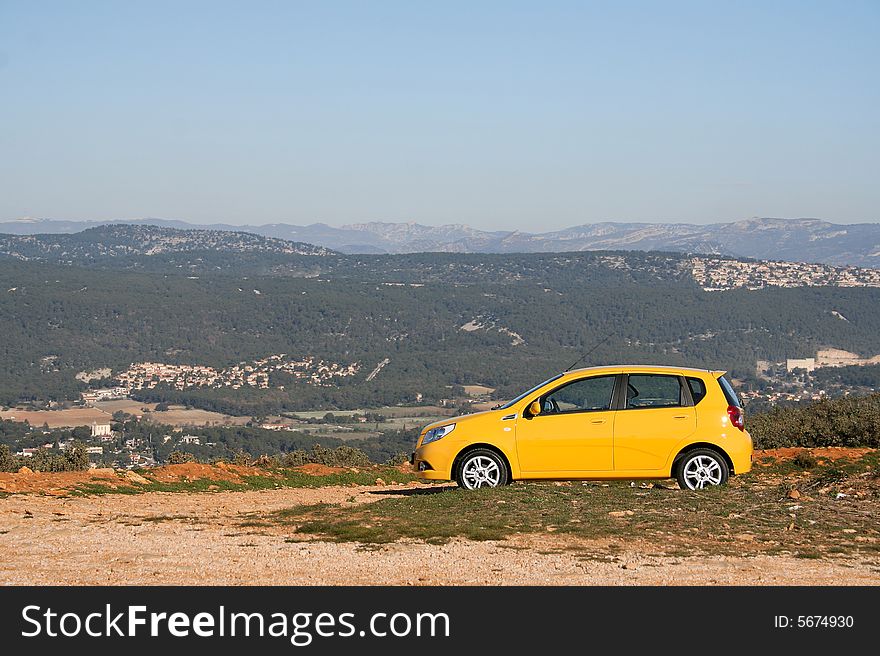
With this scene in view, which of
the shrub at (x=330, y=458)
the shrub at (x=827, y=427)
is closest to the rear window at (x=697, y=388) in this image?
the shrub at (x=827, y=427)

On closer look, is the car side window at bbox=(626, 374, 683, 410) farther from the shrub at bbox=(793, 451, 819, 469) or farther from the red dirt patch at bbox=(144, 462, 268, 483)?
the red dirt patch at bbox=(144, 462, 268, 483)

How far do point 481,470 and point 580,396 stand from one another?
154cm

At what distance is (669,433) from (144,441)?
5931cm

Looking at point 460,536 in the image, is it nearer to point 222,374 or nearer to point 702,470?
point 702,470

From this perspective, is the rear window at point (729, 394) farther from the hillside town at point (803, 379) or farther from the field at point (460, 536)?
the hillside town at point (803, 379)

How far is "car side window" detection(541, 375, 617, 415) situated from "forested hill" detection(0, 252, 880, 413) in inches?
3630

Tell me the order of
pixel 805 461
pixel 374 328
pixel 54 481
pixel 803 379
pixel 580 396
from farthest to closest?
pixel 374 328
pixel 803 379
pixel 805 461
pixel 54 481
pixel 580 396

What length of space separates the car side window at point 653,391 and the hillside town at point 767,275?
499 ft

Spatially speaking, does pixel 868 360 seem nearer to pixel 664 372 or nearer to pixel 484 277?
pixel 484 277

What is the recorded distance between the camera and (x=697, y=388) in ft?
45.3

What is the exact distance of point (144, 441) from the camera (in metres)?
68.8

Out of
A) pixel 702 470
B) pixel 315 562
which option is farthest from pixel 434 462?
pixel 315 562

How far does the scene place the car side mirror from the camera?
45.2 feet

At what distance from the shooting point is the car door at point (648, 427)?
1357 cm
